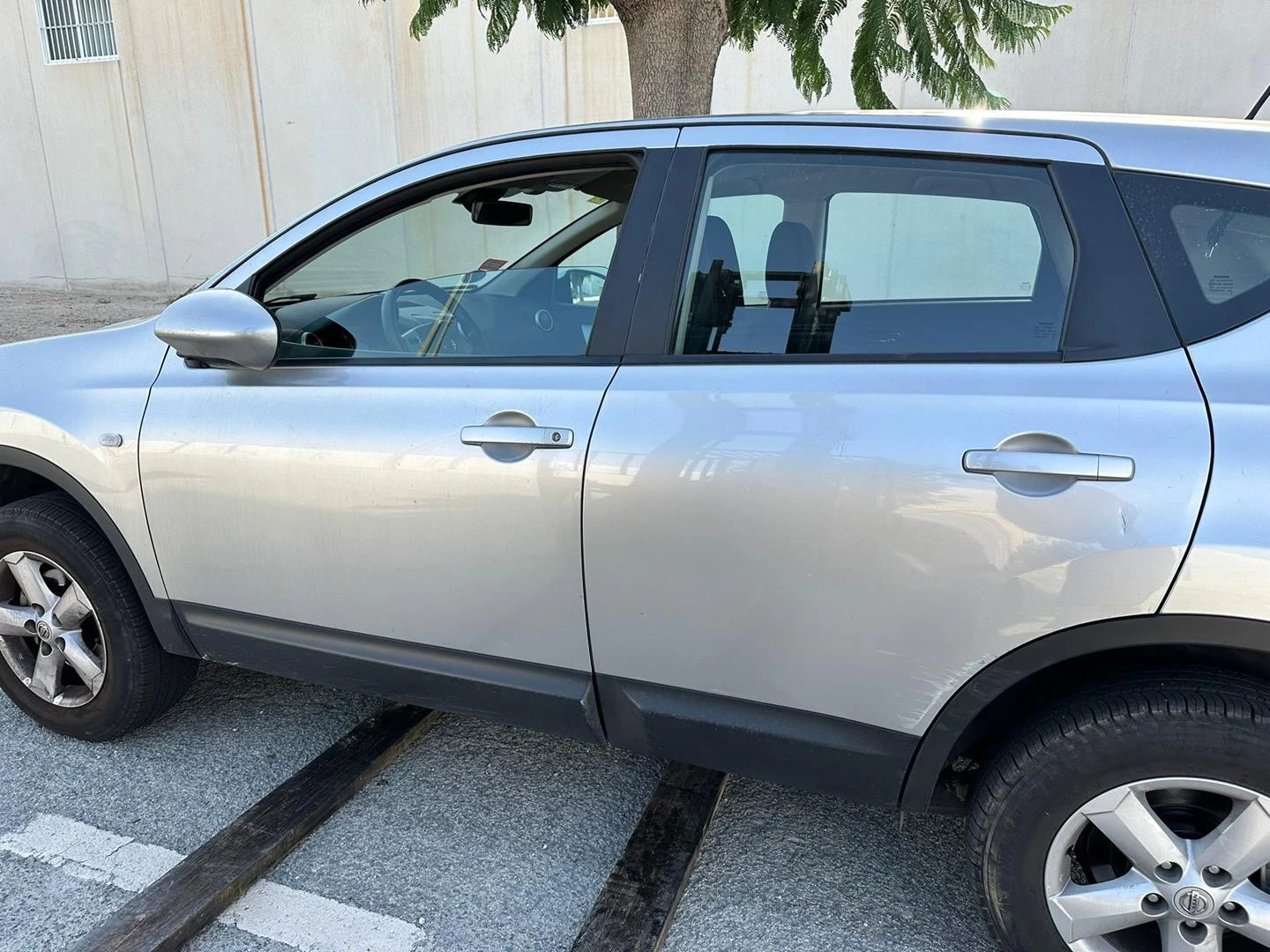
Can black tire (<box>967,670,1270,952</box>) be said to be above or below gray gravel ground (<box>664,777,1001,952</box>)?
above

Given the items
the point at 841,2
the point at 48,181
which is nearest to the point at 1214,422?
the point at 841,2

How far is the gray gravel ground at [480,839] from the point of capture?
2.12 meters

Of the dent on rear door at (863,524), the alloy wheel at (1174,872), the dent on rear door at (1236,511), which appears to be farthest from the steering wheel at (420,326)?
the alloy wheel at (1174,872)

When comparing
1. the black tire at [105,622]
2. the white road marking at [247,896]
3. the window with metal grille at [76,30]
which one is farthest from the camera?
the window with metal grille at [76,30]

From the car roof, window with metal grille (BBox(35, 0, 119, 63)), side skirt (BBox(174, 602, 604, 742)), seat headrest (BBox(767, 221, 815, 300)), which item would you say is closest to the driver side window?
seat headrest (BBox(767, 221, 815, 300))

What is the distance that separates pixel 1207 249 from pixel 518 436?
4.58ft

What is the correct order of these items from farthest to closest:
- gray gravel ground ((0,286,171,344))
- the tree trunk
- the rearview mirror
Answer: gray gravel ground ((0,286,171,344)), the tree trunk, the rearview mirror

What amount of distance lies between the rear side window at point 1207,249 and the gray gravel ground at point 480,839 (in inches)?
52.1

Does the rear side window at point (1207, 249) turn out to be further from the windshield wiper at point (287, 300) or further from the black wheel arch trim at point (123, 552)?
the black wheel arch trim at point (123, 552)

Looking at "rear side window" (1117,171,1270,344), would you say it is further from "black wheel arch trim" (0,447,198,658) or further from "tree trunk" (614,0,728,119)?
"tree trunk" (614,0,728,119)

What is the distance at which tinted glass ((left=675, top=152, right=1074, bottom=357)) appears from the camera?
178 centimetres

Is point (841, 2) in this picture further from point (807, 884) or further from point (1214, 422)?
point (807, 884)

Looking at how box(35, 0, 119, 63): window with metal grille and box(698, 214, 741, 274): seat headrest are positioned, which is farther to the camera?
box(35, 0, 119, 63): window with metal grille

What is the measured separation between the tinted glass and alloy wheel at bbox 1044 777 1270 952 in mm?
882
